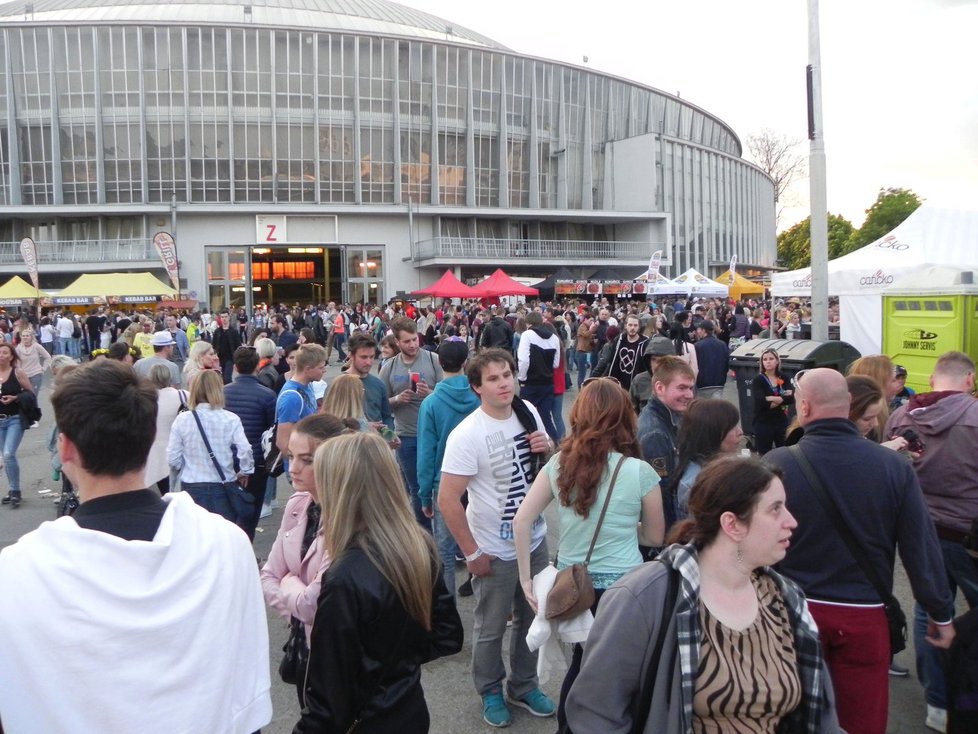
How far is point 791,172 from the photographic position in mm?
75375

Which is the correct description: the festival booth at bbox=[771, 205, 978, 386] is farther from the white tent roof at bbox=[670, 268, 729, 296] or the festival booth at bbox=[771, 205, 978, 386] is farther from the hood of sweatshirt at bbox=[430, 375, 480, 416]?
the white tent roof at bbox=[670, 268, 729, 296]

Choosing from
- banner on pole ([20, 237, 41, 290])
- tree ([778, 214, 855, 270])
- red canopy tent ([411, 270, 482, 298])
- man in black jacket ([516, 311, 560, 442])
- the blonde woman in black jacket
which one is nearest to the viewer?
the blonde woman in black jacket

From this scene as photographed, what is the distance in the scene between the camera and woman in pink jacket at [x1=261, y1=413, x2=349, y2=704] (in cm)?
276

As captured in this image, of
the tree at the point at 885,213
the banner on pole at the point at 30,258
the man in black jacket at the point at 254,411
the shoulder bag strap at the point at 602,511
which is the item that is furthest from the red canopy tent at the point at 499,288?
the tree at the point at 885,213

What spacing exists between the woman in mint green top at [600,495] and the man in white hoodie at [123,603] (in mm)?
1687

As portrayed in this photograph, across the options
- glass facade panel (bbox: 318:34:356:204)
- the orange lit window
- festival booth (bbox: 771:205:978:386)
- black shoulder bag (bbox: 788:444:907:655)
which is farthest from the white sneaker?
the orange lit window

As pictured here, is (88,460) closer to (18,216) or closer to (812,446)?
(812,446)

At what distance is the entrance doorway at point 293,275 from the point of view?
49.7m

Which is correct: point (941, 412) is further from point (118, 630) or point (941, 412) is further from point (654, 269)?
point (654, 269)

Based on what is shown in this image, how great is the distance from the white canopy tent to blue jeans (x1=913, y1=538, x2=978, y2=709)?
701 centimetres

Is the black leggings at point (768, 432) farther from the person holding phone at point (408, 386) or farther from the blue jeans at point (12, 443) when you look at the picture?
the blue jeans at point (12, 443)

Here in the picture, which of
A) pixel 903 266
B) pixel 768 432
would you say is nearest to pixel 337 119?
pixel 903 266

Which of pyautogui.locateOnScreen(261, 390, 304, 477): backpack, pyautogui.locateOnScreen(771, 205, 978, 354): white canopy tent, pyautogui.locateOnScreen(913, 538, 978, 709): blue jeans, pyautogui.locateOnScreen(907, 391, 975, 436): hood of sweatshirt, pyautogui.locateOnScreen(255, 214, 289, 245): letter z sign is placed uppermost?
pyautogui.locateOnScreen(255, 214, 289, 245): letter z sign

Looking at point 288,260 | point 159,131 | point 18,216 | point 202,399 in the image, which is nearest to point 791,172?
point 288,260
